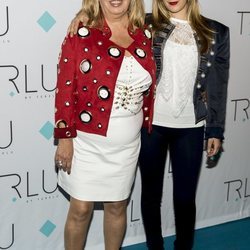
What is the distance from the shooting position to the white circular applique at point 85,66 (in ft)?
5.47

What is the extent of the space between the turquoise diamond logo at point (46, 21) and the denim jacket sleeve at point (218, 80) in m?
0.61

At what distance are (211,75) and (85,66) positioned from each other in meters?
0.51

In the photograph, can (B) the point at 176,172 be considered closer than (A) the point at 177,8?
No

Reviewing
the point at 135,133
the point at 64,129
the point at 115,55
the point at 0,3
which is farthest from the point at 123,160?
the point at 0,3

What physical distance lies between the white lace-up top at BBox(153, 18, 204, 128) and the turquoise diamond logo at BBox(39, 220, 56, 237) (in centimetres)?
69

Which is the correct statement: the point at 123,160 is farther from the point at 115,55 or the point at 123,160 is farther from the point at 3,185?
the point at 3,185

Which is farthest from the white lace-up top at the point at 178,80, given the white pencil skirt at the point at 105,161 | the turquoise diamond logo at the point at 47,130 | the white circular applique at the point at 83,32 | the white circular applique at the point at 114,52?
the turquoise diamond logo at the point at 47,130

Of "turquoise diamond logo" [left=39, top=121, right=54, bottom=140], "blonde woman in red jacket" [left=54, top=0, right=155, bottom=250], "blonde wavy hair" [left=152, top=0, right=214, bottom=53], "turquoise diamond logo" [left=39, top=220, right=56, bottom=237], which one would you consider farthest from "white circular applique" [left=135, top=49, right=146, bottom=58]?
"turquoise diamond logo" [left=39, top=220, right=56, bottom=237]

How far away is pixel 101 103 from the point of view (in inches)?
66.8

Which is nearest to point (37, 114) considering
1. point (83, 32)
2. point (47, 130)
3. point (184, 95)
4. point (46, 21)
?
point (47, 130)

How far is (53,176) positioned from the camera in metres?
2.13

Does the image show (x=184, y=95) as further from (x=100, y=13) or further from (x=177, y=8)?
(x=100, y=13)

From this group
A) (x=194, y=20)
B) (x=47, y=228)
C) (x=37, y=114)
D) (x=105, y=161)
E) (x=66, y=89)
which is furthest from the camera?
(x=47, y=228)

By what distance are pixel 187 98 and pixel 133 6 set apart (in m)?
0.39
